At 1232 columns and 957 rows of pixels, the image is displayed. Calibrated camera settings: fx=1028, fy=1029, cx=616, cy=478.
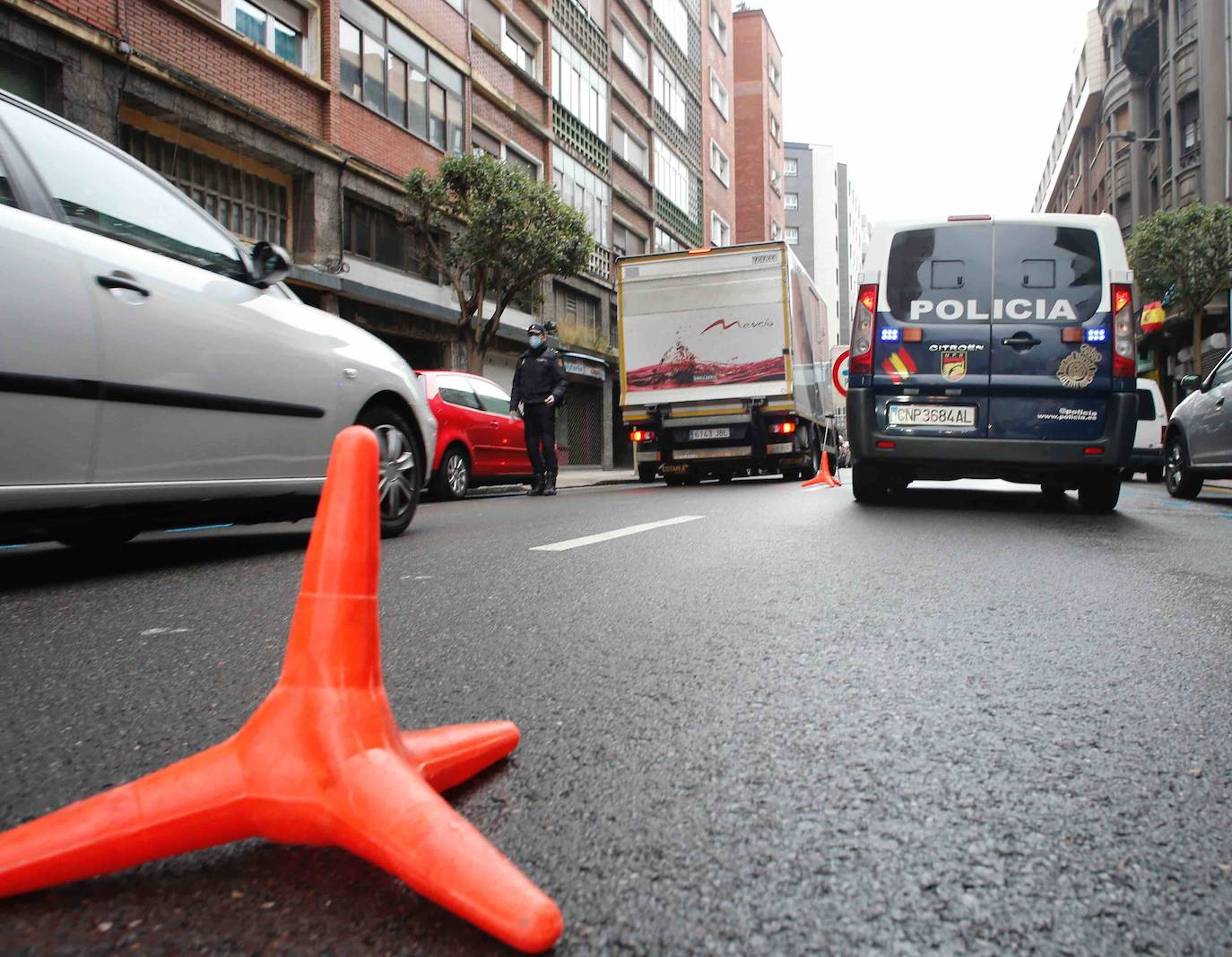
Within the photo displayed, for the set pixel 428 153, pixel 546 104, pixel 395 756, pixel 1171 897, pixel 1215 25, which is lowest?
pixel 1171 897

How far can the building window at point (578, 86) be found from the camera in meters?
28.1

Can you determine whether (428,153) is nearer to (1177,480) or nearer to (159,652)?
(1177,480)

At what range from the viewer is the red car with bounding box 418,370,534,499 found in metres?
11.7

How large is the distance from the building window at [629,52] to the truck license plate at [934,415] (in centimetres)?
2852

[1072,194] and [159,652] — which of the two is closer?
[159,652]

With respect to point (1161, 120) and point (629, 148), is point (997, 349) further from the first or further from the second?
point (1161, 120)

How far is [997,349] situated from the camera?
764 cm

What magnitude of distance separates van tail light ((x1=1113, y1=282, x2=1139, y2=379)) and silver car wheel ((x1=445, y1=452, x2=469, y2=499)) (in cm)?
704

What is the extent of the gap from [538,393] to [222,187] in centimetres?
773

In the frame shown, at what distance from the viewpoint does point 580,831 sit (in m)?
1.60

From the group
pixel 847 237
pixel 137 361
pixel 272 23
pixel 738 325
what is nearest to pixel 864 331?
pixel 137 361

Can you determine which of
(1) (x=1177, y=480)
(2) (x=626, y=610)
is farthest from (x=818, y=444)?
(2) (x=626, y=610)

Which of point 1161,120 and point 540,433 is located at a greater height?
point 1161,120

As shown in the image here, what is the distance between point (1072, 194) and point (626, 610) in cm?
5858
